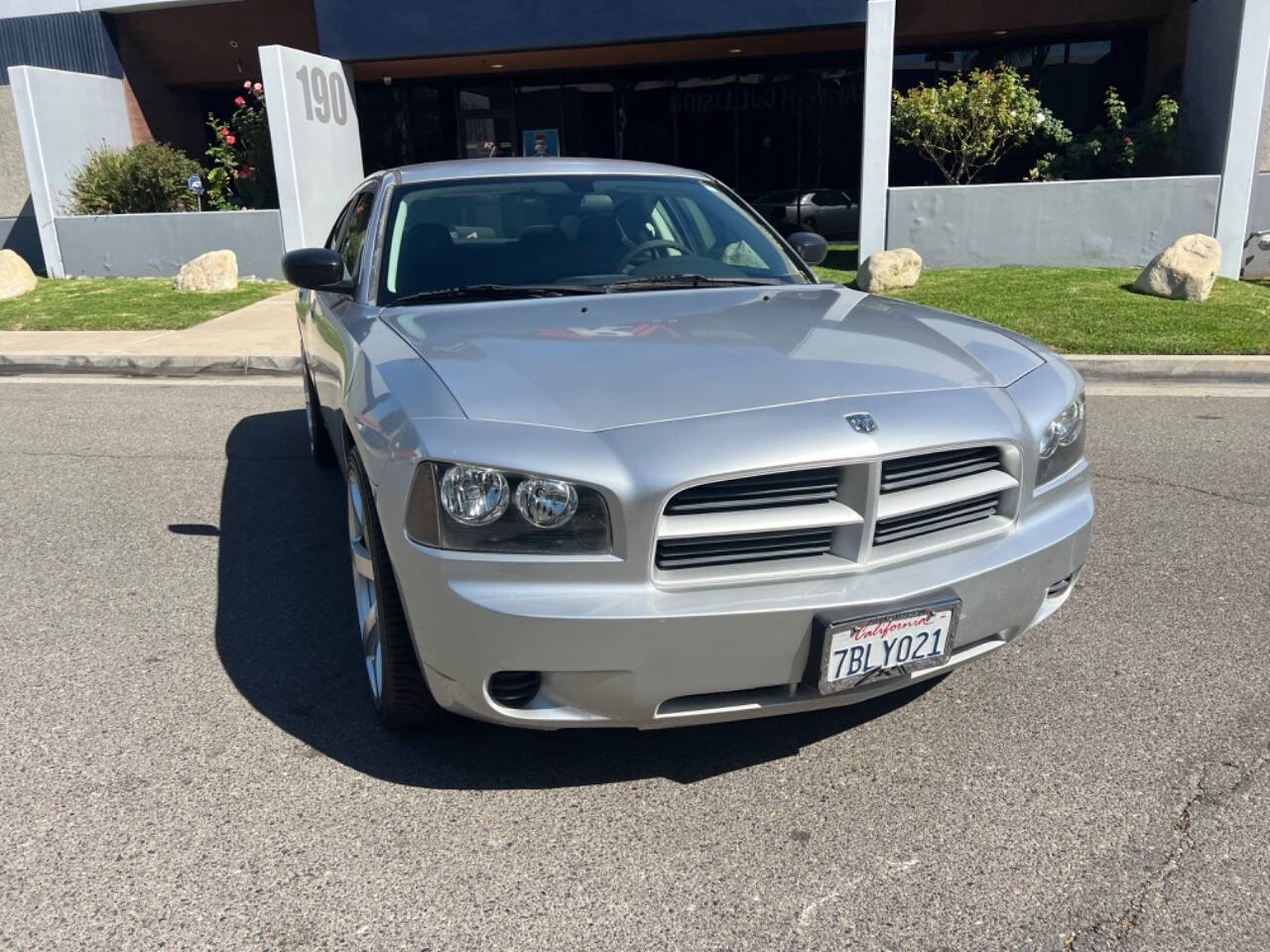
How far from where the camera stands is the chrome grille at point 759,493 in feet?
8.10

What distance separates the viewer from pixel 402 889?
2.46 metres

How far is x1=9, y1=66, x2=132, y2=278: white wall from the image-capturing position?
50.9ft

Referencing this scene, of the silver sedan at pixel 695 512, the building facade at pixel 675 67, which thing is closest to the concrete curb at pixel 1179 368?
the building facade at pixel 675 67

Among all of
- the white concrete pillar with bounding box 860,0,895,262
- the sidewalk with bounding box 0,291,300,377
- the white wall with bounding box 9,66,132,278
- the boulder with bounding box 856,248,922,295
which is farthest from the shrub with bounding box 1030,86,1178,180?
the white wall with bounding box 9,66,132,278

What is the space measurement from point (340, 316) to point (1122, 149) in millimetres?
12770

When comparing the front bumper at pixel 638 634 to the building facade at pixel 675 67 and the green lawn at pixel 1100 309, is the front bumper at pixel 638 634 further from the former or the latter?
the building facade at pixel 675 67

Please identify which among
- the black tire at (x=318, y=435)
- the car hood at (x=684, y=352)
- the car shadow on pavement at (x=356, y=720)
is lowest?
the car shadow on pavement at (x=356, y=720)

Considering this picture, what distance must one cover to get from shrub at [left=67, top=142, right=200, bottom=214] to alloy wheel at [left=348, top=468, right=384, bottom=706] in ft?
48.6

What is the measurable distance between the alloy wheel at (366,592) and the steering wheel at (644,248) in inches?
52.7

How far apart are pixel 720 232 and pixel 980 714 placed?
226 centimetres

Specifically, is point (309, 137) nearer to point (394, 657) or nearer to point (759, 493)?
point (394, 657)

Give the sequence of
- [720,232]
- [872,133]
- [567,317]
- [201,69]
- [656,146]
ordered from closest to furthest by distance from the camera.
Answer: [567,317], [720,232], [872,133], [201,69], [656,146]

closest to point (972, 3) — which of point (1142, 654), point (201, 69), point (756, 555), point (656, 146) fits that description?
point (656, 146)

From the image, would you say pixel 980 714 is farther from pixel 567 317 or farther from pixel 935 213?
pixel 935 213
